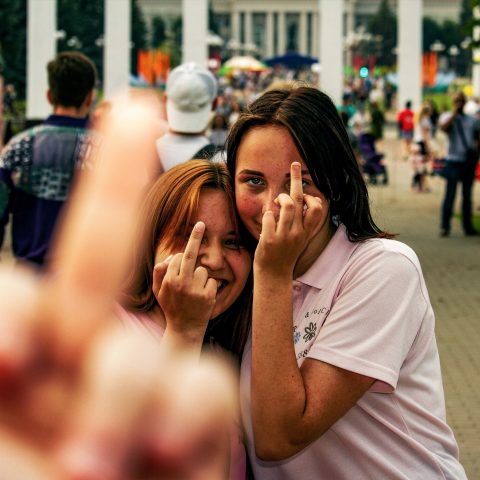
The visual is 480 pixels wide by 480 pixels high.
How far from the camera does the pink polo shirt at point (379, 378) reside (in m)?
1.68

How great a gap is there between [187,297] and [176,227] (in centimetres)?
58

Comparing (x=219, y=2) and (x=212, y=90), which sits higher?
(x=219, y=2)

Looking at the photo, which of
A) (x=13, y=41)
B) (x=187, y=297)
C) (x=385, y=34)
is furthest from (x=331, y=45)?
(x=385, y=34)

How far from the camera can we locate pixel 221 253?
5.14 ft

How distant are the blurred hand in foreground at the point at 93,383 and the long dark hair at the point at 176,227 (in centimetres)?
70

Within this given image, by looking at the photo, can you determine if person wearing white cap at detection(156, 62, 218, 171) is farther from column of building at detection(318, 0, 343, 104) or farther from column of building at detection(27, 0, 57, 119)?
column of building at detection(318, 0, 343, 104)

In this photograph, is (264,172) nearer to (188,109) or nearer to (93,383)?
(93,383)

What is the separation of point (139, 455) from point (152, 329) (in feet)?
2.10

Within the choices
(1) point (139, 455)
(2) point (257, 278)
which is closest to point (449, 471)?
(2) point (257, 278)

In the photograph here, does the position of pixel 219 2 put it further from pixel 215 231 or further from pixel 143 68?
pixel 215 231

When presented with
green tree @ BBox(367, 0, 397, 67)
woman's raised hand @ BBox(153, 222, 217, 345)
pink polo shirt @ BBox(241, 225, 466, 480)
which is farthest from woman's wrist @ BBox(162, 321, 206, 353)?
green tree @ BBox(367, 0, 397, 67)

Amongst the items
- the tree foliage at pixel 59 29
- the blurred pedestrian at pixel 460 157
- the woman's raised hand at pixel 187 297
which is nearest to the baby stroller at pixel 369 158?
the blurred pedestrian at pixel 460 157

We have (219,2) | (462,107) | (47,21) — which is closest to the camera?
(462,107)

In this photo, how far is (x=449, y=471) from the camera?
5.84ft
